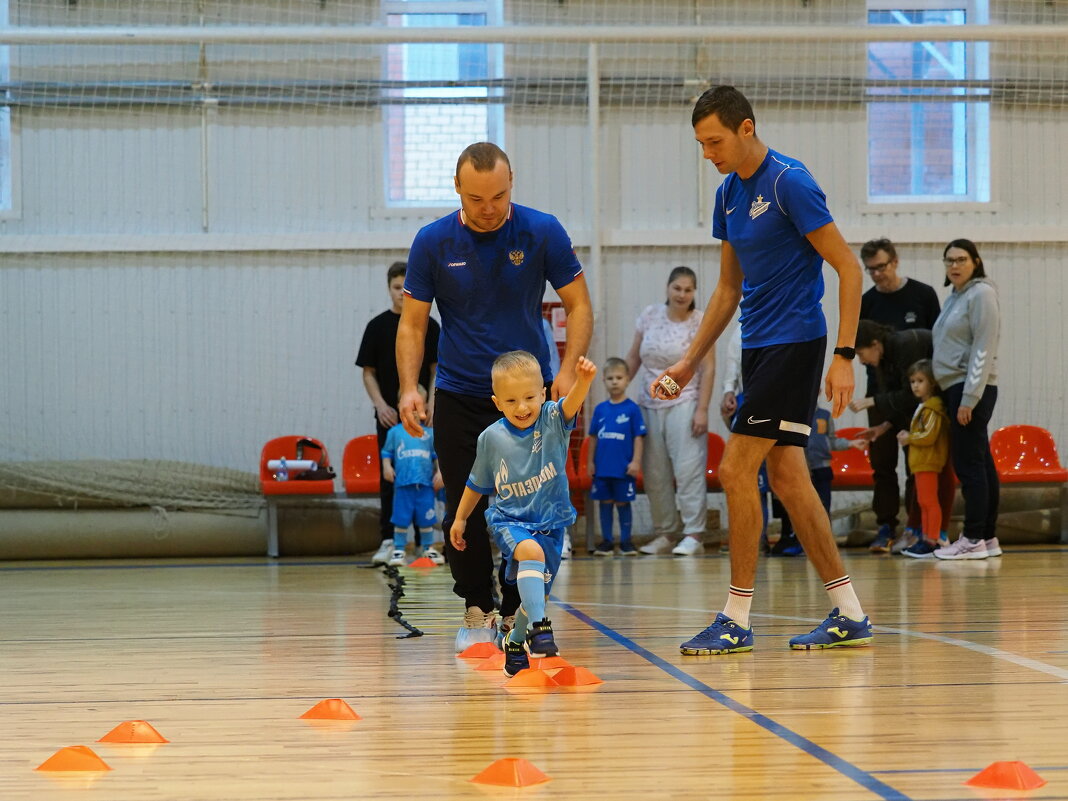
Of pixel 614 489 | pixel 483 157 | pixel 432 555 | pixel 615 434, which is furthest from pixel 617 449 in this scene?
pixel 483 157

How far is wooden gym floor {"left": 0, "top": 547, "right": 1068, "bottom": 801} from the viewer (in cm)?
222

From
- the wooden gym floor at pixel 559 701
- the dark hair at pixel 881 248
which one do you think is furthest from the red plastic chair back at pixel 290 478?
the dark hair at pixel 881 248

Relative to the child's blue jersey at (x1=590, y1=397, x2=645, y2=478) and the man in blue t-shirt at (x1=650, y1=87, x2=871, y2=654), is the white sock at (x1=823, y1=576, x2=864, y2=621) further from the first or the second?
the child's blue jersey at (x1=590, y1=397, x2=645, y2=478)

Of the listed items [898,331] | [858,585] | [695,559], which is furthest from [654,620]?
[898,331]

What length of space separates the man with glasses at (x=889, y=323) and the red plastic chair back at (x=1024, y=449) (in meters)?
1.27

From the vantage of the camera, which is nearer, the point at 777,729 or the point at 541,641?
the point at 777,729

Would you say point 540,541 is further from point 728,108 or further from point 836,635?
point 728,108

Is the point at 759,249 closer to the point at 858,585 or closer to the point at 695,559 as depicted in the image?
the point at 858,585

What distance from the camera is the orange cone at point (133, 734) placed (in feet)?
8.44

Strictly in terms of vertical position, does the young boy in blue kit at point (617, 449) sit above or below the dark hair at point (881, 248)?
below

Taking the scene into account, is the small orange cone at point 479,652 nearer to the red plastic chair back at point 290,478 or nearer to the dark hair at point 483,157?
the dark hair at point 483,157

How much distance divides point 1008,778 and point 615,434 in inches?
235

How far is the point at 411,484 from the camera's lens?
24.1 feet

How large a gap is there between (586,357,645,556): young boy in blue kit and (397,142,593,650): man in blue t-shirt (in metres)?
4.06
